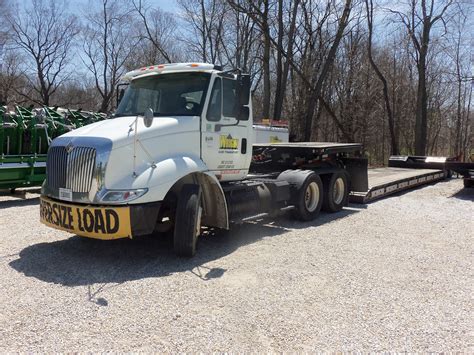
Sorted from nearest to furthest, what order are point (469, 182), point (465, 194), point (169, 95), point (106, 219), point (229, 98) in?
1. point (106, 219)
2. point (169, 95)
3. point (229, 98)
4. point (465, 194)
5. point (469, 182)

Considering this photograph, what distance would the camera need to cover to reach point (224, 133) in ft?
21.6

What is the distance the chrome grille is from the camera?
5074 mm

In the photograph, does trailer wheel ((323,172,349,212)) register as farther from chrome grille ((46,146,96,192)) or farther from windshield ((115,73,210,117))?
chrome grille ((46,146,96,192))

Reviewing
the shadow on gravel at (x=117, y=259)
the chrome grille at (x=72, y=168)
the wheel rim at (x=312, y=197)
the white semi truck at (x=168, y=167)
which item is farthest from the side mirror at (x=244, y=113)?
the wheel rim at (x=312, y=197)

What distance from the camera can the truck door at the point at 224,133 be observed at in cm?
626

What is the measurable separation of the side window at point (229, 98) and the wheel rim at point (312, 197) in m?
2.95

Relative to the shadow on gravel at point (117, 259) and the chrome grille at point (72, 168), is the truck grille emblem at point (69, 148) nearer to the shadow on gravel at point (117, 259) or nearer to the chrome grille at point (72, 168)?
the chrome grille at point (72, 168)

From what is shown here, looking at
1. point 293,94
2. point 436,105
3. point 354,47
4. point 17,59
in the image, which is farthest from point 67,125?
point 436,105

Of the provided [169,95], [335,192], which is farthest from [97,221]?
[335,192]

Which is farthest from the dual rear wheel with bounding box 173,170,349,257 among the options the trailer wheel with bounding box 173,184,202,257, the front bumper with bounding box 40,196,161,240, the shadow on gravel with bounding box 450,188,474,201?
the shadow on gravel with bounding box 450,188,474,201

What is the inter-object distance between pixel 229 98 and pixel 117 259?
2.80m

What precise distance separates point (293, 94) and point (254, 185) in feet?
74.8

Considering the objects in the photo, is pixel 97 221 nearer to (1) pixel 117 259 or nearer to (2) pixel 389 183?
(1) pixel 117 259

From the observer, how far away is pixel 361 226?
8.01m
